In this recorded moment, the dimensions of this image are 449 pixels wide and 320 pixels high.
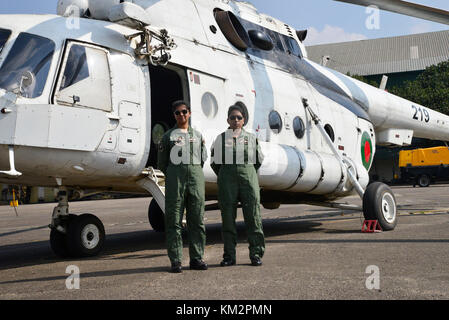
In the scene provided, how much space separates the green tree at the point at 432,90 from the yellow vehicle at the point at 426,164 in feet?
31.3

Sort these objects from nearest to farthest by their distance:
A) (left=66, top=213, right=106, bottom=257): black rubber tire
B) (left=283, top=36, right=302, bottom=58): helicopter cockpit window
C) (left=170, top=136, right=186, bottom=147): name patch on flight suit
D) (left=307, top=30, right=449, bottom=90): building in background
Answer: (left=170, top=136, right=186, bottom=147): name patch on flight suit → (left=66, top=213, right=106, bottom=257): black rubber tire → (left=283, top=36, right=302, bottom=58): helicopter cockpit window → (left=307, top=30, right=449, bottom=90): building in background

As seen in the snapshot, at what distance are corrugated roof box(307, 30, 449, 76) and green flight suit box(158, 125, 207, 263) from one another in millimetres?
→ 49991

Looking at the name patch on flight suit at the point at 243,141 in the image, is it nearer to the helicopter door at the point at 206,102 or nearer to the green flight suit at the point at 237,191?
the green flight suit at the point at 237,191

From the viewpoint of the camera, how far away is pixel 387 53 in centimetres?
5588

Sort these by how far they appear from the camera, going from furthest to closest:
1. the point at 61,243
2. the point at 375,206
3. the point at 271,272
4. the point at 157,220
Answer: the point at 157,220
the point at 375,206
the point at 61,243
the point at 271,272

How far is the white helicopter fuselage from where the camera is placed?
542cm

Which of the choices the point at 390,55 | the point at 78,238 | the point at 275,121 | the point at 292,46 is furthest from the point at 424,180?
the point at 78,238

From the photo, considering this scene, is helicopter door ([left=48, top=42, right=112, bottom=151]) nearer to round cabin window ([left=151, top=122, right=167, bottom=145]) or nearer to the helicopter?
the helicopter

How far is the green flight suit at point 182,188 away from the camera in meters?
5.02

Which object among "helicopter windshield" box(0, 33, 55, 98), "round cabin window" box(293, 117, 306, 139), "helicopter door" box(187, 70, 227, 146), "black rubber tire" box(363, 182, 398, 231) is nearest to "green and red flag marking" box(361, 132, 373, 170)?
"black rubber tire" box(363, 182, 398, 231)

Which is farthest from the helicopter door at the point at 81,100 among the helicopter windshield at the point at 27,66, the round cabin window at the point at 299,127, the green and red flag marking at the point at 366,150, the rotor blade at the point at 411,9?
the green and red flag marking at the point at 366,150

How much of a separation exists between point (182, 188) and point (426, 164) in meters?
30.3

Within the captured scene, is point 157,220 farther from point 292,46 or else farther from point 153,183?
point 292,46

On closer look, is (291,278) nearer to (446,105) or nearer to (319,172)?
(319,172)
